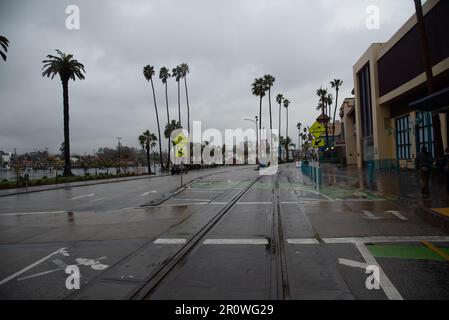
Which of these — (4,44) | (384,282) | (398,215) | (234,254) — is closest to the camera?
(384,282)

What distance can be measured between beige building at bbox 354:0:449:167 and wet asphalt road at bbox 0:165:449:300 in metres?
13.7

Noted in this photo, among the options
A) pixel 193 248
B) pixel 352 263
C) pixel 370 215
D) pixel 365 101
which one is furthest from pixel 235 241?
pixel 365 101

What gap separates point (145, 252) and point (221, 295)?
8.55 ft

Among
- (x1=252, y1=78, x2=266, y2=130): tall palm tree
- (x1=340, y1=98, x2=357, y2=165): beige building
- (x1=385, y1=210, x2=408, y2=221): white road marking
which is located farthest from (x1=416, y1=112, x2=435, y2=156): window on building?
(x1=252, y1=78, x2=266, y2=130): tall palm tree

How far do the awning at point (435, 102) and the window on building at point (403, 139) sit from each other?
19.5 metres

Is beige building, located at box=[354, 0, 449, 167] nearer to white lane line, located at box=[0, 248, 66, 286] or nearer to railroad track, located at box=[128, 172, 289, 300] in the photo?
railroad track, located at box=[128, 172, 289, 300]

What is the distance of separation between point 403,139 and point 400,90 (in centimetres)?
605

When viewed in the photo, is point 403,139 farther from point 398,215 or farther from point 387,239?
point 387,239

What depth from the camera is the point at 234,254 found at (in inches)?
245

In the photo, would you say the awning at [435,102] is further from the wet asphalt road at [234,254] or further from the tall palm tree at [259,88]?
the tall palm tree at [259,88]

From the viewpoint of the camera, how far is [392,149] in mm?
34094

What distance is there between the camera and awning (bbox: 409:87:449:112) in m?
10.5

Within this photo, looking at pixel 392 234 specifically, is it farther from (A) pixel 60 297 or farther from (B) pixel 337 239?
(A) pixel 60 297

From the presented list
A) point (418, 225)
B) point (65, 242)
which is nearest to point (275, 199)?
point (418, 225)
